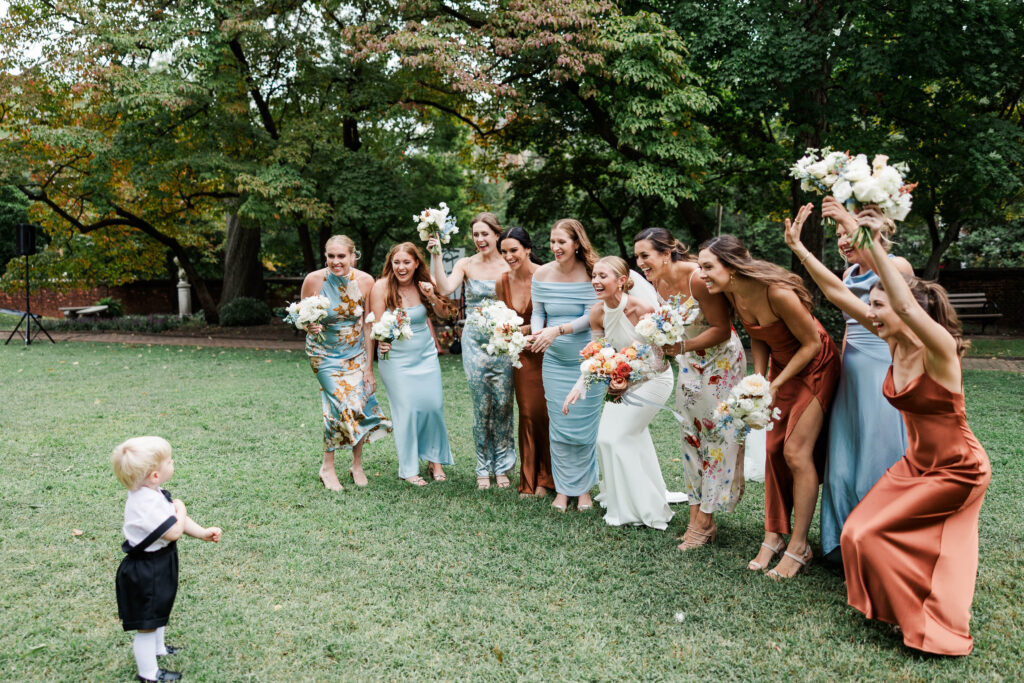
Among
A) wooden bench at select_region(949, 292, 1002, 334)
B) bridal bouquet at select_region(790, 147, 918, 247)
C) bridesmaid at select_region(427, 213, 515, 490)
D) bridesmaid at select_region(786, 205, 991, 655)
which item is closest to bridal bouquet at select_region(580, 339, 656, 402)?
bridesmaid at select_region(427, 213, 515, 490)

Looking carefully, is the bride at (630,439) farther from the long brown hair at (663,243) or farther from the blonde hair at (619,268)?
the long brown hair at (663,243)

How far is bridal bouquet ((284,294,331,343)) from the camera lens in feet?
20.4

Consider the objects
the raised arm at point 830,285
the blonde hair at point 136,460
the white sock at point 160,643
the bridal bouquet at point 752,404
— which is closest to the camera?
the blonde hair at point 136,460

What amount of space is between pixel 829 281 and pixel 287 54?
17.5 metres

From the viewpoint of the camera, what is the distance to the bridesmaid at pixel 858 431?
4.38 metres

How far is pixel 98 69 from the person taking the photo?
15.1 metres

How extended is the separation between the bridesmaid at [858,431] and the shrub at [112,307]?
3069cm

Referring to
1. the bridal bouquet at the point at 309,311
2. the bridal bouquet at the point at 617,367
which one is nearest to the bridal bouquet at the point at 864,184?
the bridal bouquet at the point at 617,367

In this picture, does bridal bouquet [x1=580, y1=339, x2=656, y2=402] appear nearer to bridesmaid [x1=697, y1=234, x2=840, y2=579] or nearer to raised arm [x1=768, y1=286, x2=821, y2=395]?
bridesmaid [x1=697, y1=234, x2=840, y2=579]

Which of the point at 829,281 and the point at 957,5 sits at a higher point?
the point at 957,5

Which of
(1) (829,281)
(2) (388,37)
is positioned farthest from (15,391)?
(1) (829,281)

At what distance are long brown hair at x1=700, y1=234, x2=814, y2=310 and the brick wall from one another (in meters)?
21.7

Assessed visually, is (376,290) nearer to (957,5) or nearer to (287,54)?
(957,5)

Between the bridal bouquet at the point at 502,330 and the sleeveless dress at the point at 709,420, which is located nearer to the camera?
the sleeveless dress at the point at 709,420
